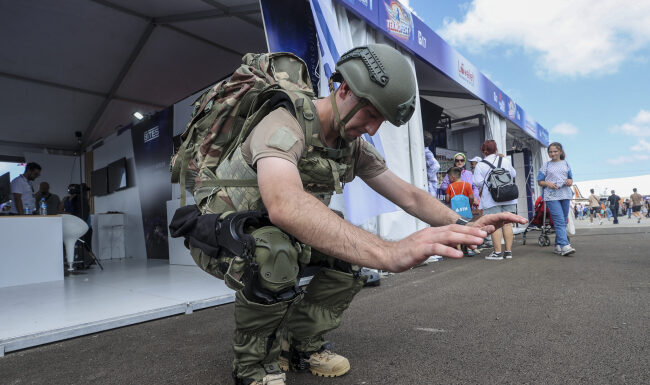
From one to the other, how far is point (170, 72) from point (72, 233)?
2932 millimetres

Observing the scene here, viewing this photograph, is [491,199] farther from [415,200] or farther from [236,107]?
[236,107]

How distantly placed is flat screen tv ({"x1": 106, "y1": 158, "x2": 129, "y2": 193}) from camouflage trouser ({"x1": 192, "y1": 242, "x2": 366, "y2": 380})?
798 cm

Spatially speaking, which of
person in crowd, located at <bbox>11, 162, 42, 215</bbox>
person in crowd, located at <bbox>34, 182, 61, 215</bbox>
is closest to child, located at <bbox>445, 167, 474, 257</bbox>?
person in crowd, located at <bbox>11, 162, 42, 215</bbox>

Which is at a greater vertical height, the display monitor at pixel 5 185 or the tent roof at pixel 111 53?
the tent roof at pixel 111 53

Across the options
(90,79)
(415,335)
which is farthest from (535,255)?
(90,79)

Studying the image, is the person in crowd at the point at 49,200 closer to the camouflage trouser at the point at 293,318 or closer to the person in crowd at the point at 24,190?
the person in crowd at the point at 24,190

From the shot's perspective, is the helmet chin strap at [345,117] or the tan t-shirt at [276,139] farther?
the helmet chin strap at [345,117]

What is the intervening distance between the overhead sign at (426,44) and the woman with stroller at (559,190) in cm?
214

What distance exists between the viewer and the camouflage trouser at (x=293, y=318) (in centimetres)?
132

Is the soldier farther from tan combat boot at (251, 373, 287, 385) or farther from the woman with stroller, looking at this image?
the woman with stroller

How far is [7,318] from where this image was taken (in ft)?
8.44

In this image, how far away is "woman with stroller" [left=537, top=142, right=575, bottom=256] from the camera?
4855 mm

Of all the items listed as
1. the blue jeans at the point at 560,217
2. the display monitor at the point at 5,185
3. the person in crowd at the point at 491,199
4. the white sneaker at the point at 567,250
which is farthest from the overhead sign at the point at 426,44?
the display monitor at the point at 5,185

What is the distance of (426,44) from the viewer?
544 cm
